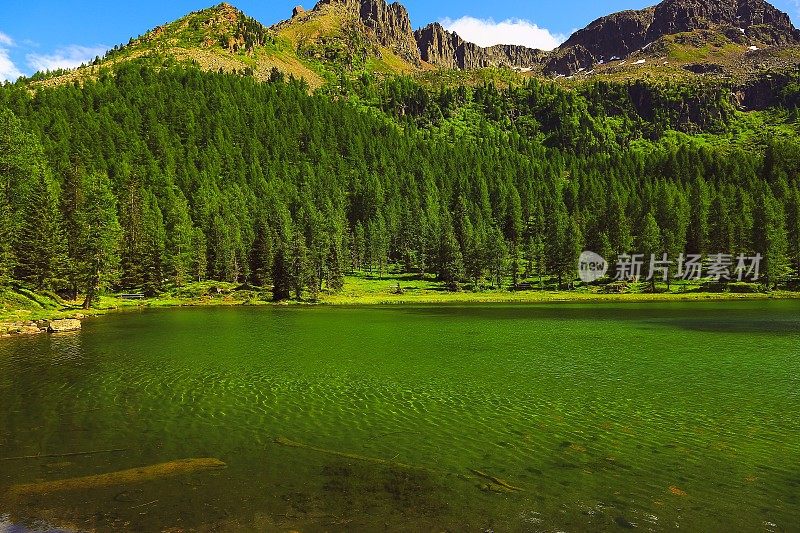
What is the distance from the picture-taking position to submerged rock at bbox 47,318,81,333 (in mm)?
55888

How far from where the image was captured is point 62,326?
56.9m

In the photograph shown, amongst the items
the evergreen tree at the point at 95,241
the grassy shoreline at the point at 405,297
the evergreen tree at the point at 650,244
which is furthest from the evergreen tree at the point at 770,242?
the evergreen tree at the point at 95,241

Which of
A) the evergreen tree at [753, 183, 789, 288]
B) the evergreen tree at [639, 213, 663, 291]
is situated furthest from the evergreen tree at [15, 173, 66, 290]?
the evergreen tree at [753, 183, 789, 288]

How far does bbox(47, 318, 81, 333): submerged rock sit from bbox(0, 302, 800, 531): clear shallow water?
28.1ft

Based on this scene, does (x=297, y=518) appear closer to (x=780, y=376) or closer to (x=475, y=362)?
(x=475, y=362)

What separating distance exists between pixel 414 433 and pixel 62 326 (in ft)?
176

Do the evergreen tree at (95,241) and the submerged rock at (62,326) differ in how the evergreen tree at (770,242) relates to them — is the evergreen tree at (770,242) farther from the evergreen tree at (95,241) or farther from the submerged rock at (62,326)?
the evergreen tree at (95,241)

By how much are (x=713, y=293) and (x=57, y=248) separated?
460 feet

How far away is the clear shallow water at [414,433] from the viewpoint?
13.9 m

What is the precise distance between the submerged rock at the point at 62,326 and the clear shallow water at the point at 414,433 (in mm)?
8552

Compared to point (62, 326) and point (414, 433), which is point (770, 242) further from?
point (62, 326)

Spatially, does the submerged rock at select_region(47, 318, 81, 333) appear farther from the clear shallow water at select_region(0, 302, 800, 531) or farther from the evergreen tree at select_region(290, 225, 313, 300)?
the evergreen tree at select_region(290, 225, 313, 300)

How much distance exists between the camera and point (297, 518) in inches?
523

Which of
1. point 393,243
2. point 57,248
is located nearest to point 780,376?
point 57,248
